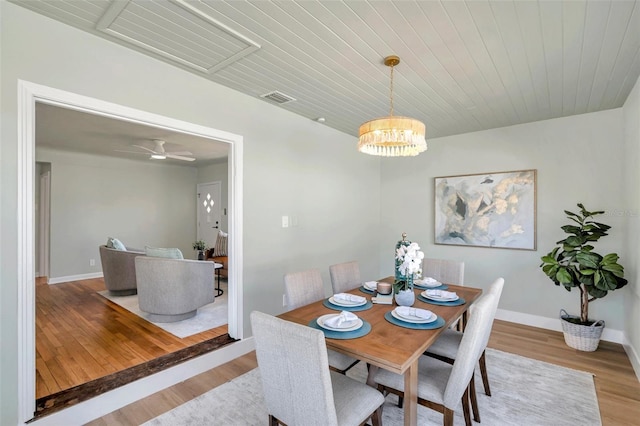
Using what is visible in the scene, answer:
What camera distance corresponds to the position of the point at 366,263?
4672 mm

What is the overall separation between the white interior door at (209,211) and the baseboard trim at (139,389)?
15.2ft

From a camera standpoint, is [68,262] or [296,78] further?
[68,262]

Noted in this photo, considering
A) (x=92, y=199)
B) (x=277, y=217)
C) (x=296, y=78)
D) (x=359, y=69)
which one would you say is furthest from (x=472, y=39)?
(x=92, y=199)

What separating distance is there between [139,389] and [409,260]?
2.20m

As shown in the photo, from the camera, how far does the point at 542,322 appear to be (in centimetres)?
360

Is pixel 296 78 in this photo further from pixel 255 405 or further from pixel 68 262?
pixel 68 262

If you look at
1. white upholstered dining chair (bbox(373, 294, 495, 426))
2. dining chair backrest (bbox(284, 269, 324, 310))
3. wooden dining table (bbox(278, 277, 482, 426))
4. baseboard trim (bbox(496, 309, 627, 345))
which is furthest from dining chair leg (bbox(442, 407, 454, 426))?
baseboard trim (bbox(496, 309, 627, 345))

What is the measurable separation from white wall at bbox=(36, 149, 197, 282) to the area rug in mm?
5155

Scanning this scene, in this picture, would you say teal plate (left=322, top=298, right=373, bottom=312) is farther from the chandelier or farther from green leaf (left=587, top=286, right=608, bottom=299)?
green leaf (left=587, top=286, right=608, bottom=299)

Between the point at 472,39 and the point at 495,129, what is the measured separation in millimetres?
2371

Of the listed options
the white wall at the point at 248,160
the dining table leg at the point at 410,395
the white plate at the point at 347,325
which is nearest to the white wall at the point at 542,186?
the white wall at the point at 248,160

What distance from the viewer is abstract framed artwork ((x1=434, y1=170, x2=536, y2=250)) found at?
3.69 m

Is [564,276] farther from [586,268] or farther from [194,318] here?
[194,318]

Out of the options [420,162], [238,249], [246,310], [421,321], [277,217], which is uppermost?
[420,162]
